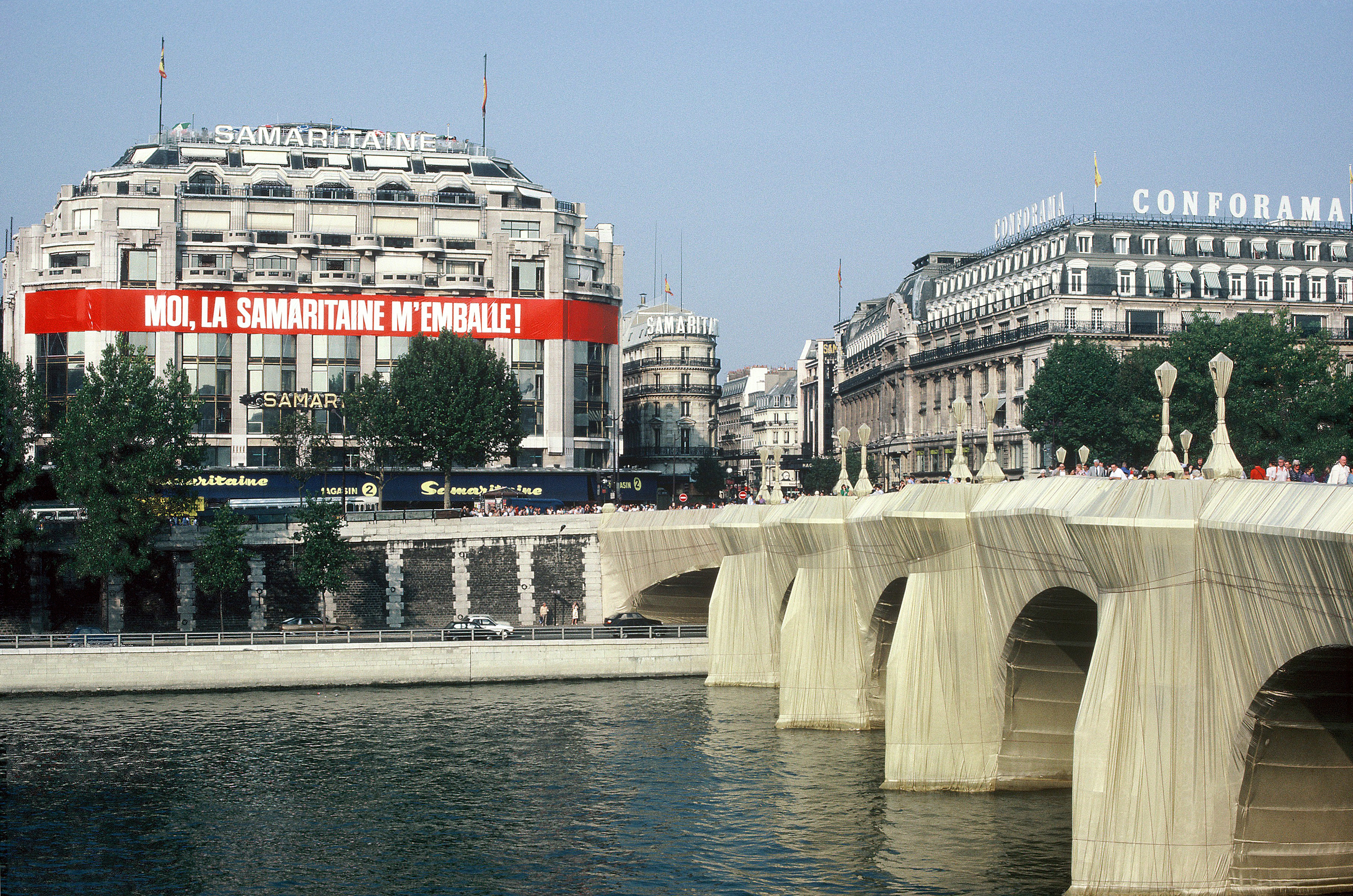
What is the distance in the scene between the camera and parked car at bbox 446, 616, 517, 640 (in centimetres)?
8194

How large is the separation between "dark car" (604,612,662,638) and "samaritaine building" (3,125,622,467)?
3750 centimetres

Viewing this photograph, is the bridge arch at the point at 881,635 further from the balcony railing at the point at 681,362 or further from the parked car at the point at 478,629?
the balcony railing at the point at 681,362

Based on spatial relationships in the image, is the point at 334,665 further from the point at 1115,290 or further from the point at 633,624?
the point at 1115,290

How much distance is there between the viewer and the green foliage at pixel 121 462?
290 feet

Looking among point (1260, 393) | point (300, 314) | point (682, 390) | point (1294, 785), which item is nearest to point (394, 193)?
point (300, 314)

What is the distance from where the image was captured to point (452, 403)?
371 feet

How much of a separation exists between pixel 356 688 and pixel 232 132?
78.9 metres

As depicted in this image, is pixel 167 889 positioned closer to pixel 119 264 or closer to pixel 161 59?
pixel 119 264

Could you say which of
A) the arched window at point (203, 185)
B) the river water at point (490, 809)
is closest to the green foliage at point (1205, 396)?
the river water at point (490, 809)

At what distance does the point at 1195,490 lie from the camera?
32.0 meters

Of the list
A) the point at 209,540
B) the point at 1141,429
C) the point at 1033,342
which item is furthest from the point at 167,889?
the point at 1033,342

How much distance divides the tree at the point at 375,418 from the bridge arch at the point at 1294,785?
85.7 meters

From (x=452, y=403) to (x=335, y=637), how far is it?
34872mm

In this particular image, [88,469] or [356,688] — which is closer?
[356,688]
